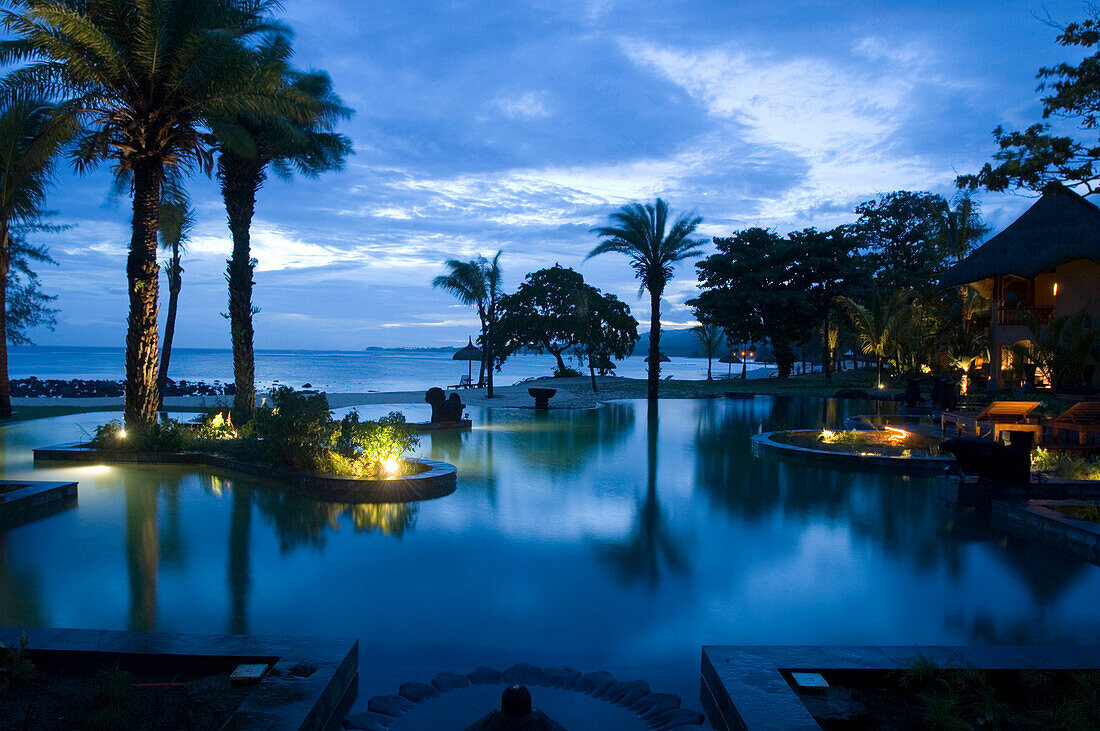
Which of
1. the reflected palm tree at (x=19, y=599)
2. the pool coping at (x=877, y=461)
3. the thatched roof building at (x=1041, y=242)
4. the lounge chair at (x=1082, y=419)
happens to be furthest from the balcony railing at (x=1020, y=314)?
the reflected palm tree at (x=19, y=599)

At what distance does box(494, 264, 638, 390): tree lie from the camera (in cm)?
4225

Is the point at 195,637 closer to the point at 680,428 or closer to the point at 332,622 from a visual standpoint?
the point at 332,622

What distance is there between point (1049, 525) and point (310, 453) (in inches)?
372

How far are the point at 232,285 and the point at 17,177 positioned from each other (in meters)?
4.21

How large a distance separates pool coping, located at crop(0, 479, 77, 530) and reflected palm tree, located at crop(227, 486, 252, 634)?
6.56ft

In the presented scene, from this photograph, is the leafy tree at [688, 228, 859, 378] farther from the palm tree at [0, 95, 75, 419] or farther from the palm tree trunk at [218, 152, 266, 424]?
the palm tree at [0, 95, 75, 419]

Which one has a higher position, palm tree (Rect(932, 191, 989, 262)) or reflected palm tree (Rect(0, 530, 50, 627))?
palm tree (Rect(932, 191, 989, 262))

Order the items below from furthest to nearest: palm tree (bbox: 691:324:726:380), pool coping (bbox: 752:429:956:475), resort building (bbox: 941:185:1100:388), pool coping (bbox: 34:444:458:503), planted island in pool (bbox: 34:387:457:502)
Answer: palm tree (bbox: 691:324:726:380) → resort building (bbox: 941:185:1100:388) → pool coping (bbox: 752:429:956:475) → planted island in pool (bbox: 34:387:457:502) → pool coping (bbox: 34:444:458:503)

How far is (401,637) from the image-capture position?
15.6 feet

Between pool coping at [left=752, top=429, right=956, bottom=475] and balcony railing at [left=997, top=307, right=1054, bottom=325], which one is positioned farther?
balcony railing at [left=997, top=307, right=1054, bottom=325]

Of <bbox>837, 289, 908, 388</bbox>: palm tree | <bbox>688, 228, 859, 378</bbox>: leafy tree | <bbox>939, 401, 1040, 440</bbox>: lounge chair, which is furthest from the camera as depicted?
<bbox>688, 228, 859, 378</bbox>: leafy tree

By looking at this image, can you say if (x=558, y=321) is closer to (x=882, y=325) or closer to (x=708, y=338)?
(x=708, y=338)

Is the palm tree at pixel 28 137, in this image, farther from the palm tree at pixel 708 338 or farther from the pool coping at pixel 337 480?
the palm tree at pixel 708 338

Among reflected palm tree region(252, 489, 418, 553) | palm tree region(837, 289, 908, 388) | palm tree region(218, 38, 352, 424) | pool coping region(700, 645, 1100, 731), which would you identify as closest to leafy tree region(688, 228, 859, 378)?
palm tree region(837, 289, 908, 388)
